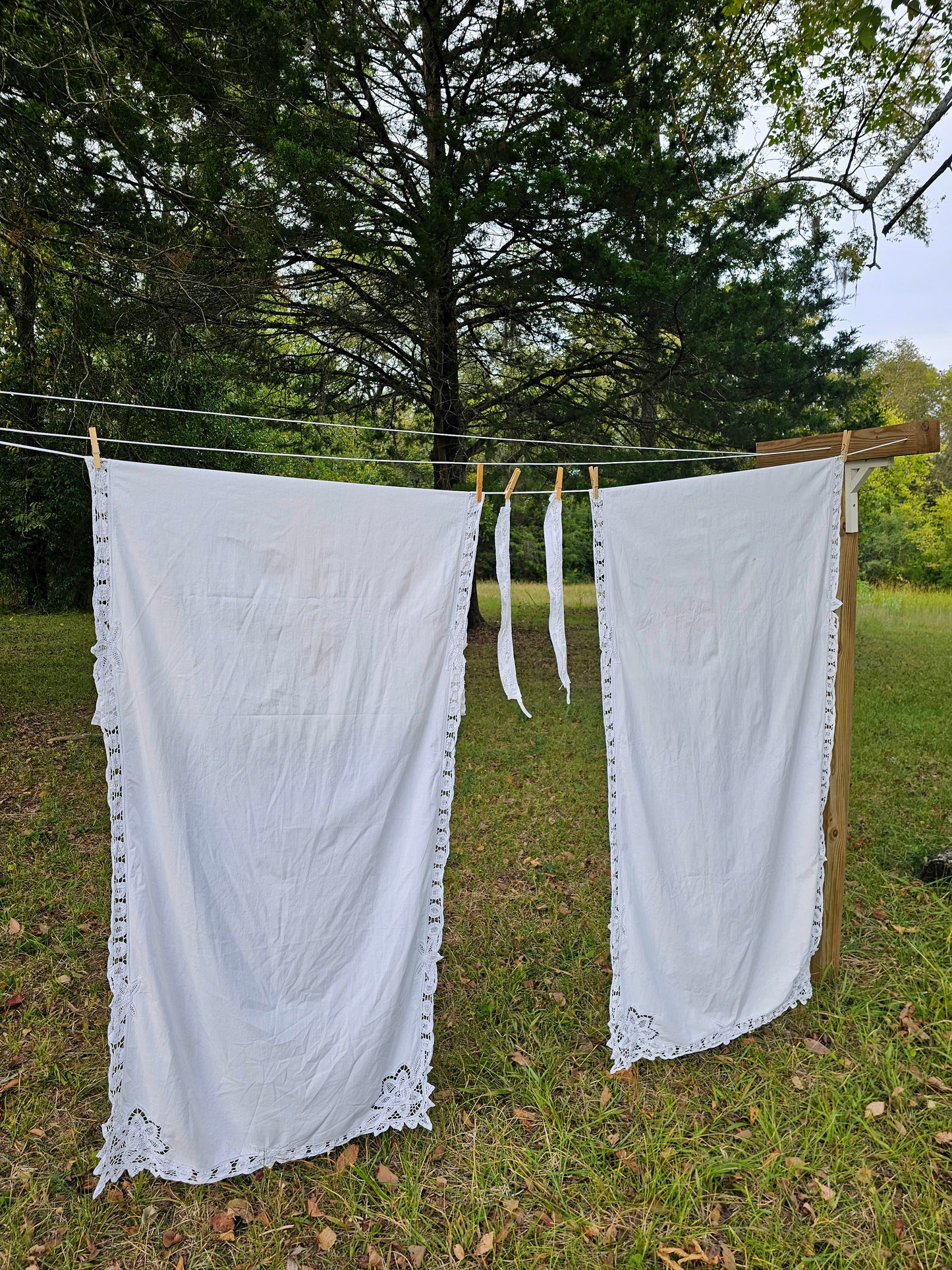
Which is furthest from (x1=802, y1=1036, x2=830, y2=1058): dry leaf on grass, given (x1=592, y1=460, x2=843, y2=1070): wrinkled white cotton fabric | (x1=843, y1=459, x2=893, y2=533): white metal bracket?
(x1=843, y1=459, x2=893, y2=533): white metal bracket

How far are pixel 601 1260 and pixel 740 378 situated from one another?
6020 millimetres

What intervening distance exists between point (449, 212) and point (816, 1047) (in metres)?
5.75

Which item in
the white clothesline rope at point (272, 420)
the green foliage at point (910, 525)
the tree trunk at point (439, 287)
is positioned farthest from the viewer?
the green foliage at point (910, 525)

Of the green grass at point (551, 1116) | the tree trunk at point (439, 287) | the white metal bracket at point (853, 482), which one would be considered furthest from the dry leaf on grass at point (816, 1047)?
the tree trunk at point (439, 287)

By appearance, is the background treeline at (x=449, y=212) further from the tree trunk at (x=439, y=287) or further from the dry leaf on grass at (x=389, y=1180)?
the dry leaf on grass at (x=389, y=1180)

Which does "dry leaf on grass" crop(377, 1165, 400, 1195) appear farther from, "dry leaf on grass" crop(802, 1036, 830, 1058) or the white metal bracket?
the white metal bracket

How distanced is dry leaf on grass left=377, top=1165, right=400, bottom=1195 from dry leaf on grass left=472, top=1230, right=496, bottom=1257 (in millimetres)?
274

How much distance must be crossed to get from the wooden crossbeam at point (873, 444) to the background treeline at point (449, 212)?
1.55m

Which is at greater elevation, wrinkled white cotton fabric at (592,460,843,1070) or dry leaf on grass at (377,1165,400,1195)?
wrinkled white cotton fabric at (592,460,843,1070)

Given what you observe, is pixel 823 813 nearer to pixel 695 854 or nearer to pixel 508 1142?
pixel 695 854

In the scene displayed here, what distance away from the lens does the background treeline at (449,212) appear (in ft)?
14.7

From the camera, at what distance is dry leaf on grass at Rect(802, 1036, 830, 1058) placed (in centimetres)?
258

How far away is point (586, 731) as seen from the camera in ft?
20.8

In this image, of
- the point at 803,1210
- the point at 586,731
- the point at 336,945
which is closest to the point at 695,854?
the point at 803,1210
